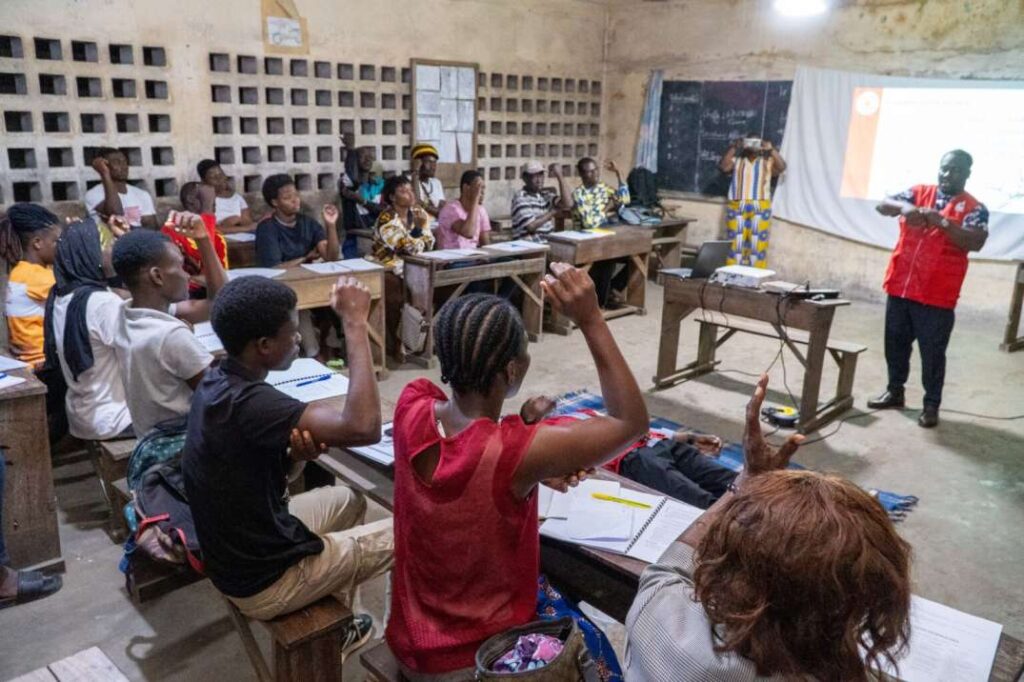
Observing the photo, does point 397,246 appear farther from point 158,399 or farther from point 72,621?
point 72,621

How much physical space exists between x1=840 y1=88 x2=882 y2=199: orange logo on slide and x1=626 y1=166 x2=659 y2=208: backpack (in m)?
2.02

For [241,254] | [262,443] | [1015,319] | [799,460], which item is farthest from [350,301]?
[1015,319]

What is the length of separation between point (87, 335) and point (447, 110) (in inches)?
211

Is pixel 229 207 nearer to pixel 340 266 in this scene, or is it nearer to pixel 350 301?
pixel 340 266

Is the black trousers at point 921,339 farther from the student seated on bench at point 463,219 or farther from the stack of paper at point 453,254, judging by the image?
the student seated on bench at point 463,219

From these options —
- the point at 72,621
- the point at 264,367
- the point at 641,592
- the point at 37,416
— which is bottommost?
the point at 72,621

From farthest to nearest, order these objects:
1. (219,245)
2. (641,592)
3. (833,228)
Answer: (833,228)
(219,245)
(641,592)

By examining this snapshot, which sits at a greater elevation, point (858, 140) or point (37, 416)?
point (858, 140)

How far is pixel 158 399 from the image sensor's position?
262 centimetres

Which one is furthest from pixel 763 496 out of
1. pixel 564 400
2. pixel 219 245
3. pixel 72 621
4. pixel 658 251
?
pixel 658 251

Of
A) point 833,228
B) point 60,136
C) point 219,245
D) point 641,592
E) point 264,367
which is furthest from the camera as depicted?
point 833,228

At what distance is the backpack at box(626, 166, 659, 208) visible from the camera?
339 inches

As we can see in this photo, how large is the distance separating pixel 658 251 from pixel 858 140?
2.29m

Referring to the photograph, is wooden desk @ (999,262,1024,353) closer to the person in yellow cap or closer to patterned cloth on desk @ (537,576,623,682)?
the person in yellow cap
